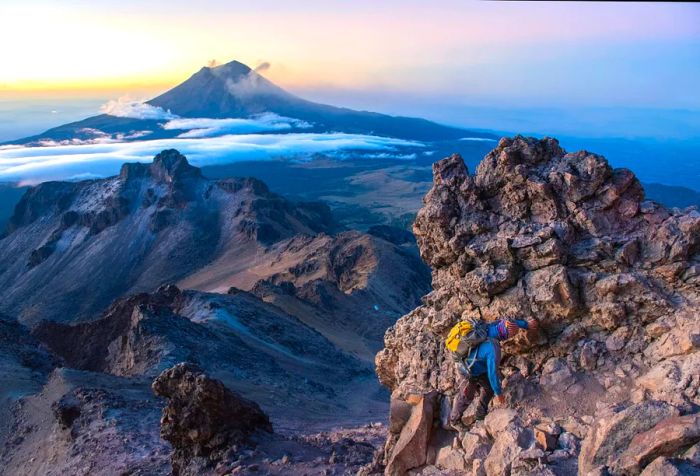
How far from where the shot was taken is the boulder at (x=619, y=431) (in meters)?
5.04

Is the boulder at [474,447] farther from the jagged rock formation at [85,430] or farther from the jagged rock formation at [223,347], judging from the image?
the jagged rock formation at [223,347]

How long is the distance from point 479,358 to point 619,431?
1786 millimetres

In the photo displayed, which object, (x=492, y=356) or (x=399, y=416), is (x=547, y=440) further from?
(x=399, y=416)

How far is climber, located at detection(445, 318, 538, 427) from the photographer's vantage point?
664cm

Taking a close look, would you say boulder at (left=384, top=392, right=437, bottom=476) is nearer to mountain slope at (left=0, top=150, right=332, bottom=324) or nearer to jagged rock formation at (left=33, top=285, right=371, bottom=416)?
jagged rock formation at (left=33, top=285, right=371, bottom=416)

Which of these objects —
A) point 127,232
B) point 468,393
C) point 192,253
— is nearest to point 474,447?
point 468,393

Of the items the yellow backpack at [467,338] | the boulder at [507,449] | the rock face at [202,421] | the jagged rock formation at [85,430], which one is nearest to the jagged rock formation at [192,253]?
the jagged rock formation at [85,430]

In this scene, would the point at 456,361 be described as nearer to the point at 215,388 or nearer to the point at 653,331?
the point at 653,331

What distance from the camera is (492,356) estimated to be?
6633 millimetres

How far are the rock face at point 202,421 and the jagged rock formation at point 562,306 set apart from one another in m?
2.47

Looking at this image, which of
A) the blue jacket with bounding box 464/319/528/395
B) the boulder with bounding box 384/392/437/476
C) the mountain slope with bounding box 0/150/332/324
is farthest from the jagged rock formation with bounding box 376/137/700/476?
the mountain slope with bounding box 0/150/332/324

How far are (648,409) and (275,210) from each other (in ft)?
178

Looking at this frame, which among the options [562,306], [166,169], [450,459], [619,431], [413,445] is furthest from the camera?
[166,169]

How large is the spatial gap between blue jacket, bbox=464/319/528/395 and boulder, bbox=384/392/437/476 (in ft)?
2.30
